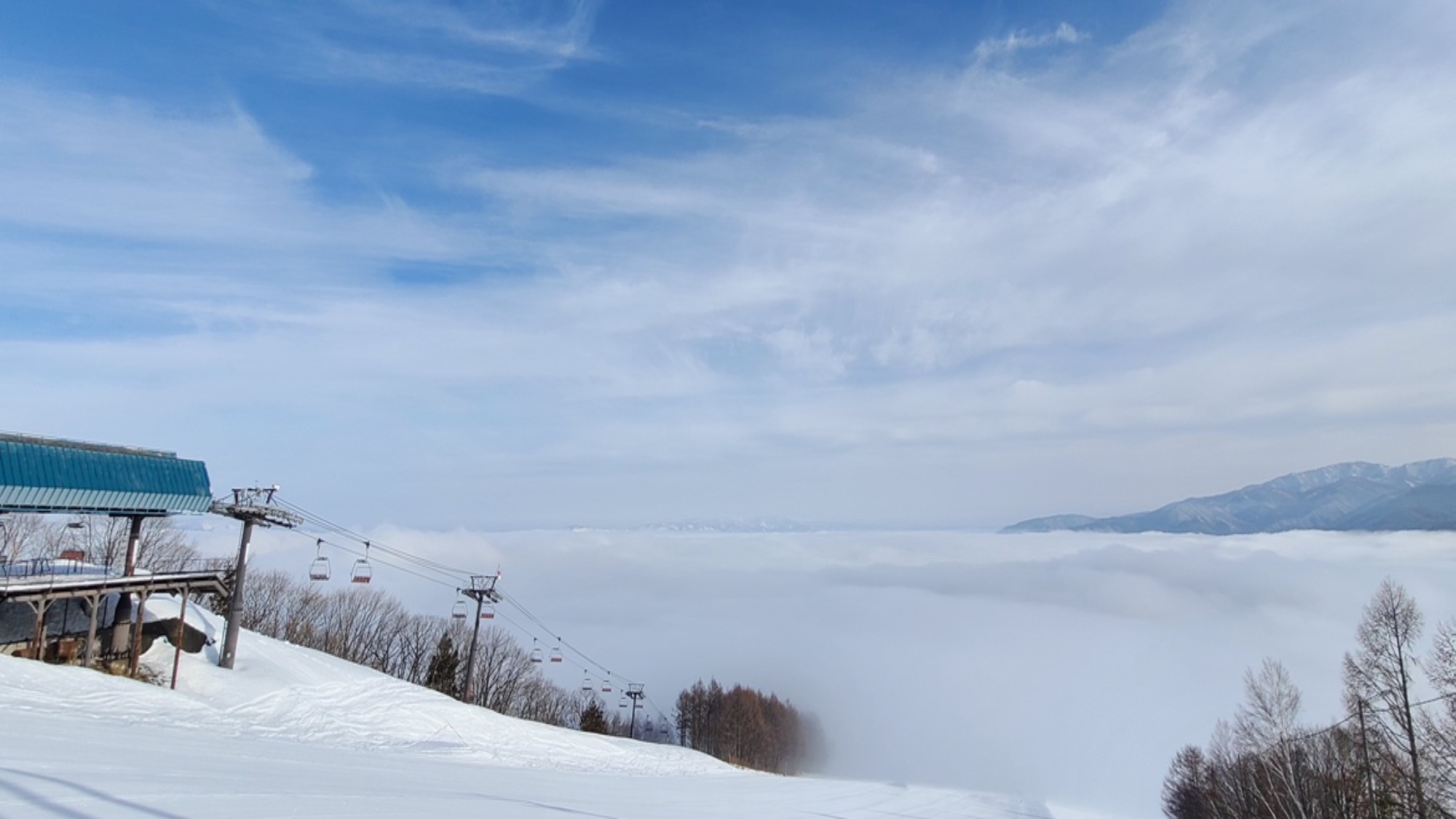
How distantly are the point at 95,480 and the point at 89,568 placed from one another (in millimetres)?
5904

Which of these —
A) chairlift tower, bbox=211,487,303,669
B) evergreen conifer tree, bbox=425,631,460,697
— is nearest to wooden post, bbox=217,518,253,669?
chairlift tower, bbox=211,487,303,669

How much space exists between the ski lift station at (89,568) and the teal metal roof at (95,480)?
3 centimetres

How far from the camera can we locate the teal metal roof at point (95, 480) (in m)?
25.5

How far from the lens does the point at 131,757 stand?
12.0m

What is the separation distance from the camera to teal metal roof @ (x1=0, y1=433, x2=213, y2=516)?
25.5 metres

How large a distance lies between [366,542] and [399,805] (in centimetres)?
3090

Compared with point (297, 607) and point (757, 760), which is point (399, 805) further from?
point (757, 760)

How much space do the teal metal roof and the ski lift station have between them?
0.03 metres

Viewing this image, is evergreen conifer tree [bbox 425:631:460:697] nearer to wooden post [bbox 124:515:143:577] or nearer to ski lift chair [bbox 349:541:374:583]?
ski lift chair [bbox 349:541:374:583]

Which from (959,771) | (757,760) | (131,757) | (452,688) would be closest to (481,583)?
(452,688)

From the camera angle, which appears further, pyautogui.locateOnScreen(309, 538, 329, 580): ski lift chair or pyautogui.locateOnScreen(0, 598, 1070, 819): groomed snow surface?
pyautogui.locateOnScreen(309, 538, 329, 580): ski lift chair

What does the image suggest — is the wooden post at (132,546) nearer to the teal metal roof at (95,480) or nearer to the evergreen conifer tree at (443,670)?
the teal metal roof at (95,480)

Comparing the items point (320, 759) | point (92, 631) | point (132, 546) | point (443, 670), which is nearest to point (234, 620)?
point (92, 631)

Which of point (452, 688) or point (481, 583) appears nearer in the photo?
point (481, 583)
